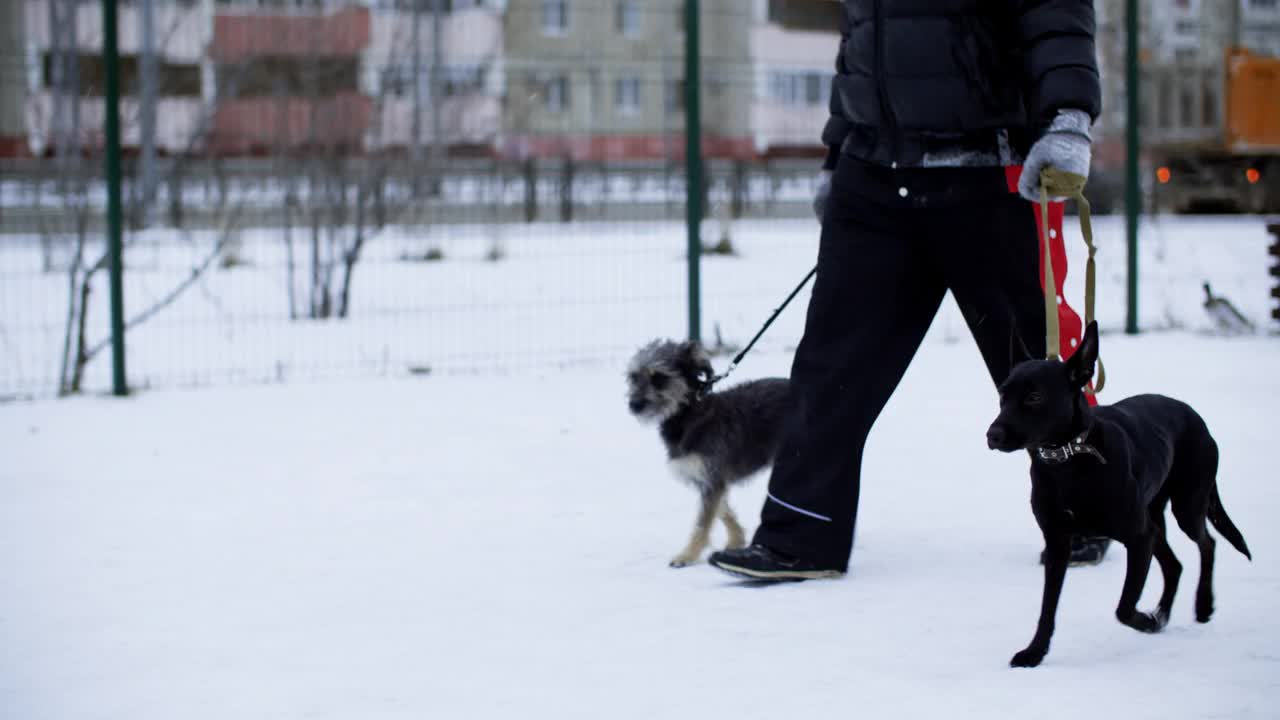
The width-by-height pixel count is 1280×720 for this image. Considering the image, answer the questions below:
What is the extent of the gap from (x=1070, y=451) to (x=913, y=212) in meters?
1.16

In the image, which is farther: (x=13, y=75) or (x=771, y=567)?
(x=13, y=75)

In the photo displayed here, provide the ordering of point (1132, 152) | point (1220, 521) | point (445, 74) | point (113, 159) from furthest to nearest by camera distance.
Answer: point (445, 74) → point (1132, 152) → point (113, 159) → point (1220, 521)

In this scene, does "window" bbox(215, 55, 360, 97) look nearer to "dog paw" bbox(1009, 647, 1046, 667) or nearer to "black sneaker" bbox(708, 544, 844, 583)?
"black sneaker" bbox(708, 544, 844, 583)

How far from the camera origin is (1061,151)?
13.1 ft

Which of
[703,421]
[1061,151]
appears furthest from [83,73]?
[1061,151]

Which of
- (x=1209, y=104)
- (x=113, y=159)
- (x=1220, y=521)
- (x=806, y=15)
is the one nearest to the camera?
(x=1220, y=521)

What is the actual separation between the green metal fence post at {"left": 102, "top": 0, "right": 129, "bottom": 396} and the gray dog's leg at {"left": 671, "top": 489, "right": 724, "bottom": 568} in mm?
4517

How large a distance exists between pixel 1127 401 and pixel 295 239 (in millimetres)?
14214

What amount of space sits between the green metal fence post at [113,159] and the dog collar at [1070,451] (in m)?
6.09

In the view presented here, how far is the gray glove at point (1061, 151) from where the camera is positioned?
13.1 ft

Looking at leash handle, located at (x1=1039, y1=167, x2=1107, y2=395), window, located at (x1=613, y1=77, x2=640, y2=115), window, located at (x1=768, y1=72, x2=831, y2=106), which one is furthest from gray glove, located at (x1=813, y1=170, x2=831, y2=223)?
window, located at (x1=768, y1=72, x2=831, y2=106)

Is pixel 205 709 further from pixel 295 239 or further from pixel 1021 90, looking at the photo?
pixel 295 239

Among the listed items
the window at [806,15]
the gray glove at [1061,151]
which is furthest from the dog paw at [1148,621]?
the window at [806,15]

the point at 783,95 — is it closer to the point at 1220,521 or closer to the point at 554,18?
the point at 554,18
